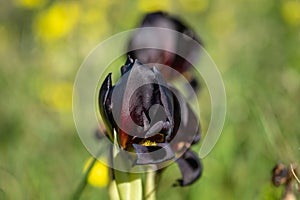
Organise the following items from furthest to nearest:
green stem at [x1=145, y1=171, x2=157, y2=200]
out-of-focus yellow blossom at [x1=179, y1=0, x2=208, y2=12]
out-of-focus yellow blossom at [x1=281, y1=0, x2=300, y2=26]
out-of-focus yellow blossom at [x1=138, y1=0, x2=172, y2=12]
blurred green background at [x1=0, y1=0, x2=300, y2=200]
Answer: out-of-focus yellow blossom at [x1=179, y1=0, x2=208, y2=12] < out-of-focus yellow blossom at [x1=138, y1=0, x2=172, y2=12] < out-of-focus yellow blossom at [x1=281, y1=0, x2=300, y2=26] < blurred green background at [x1=0, y1=0, x2=300, y2=200] < green stem at [x1=145, y1=171, x2=157, y2=200]

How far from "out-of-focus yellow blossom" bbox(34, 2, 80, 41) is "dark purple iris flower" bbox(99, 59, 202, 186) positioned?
8.78 ft

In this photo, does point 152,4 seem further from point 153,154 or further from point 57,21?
point 153,154

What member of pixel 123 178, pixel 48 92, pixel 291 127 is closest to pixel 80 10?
pixel 48 92

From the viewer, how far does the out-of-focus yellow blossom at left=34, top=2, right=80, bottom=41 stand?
12.9 ft

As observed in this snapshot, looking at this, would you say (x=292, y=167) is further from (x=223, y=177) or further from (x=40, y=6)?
(x=40, y=6)

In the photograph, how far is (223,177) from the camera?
206cm

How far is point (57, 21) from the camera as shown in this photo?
159 inches

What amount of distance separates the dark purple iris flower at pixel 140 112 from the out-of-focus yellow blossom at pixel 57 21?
105 inches

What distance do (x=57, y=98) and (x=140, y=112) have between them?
6.70 feet

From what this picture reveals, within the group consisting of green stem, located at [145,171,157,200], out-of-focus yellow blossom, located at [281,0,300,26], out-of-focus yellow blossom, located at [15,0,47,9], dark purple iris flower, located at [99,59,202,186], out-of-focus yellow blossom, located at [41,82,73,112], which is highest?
out-of-focus yellow blossom, located at [15,0,47,9]

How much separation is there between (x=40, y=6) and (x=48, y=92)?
1091mm

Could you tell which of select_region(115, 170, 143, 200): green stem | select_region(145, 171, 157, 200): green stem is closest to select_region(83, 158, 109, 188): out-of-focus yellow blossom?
select_region(145, 171, 157, 200): green stem

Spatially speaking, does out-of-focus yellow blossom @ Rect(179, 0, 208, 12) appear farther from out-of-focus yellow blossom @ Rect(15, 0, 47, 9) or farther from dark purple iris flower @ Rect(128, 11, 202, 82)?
dark purple iris flower @ Rect(128, 11, 202, 82)

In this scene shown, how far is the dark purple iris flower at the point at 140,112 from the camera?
125 centimetres
